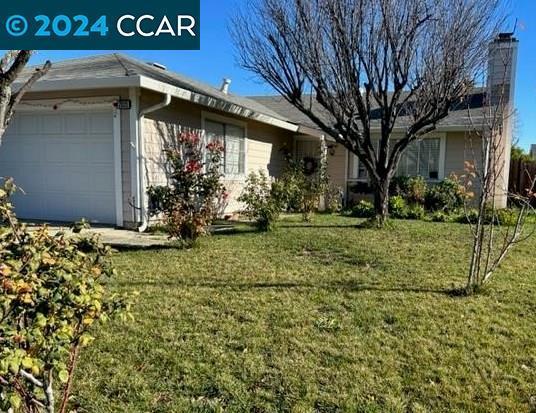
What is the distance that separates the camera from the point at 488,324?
3982 mm

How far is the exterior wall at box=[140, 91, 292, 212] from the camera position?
27.5 ft

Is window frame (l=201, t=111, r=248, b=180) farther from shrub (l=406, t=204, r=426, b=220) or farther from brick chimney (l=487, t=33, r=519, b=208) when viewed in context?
brick chimney (l=487, t=33, r=519, b=208)

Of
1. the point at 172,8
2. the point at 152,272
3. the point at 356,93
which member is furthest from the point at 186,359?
the point at 356,93

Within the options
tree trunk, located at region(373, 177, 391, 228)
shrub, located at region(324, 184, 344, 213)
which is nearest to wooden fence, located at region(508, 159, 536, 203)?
shrub, located at region(324, 184, 344, 213)

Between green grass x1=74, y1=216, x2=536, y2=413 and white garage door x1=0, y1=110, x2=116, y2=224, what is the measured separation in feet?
8.57

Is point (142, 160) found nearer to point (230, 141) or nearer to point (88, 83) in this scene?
point (88, 83)

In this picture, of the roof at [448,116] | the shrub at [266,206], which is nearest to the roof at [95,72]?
the shrub at [266,206]

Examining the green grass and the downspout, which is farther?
the downspout

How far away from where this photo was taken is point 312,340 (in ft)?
11.8

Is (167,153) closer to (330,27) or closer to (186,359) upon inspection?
(330,27)

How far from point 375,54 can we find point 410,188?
5.39 metres

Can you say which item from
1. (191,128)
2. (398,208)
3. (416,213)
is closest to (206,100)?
(191,128)

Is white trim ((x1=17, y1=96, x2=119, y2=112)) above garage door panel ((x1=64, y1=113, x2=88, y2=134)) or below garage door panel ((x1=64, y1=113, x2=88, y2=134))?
above

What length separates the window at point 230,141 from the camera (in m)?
10.5
